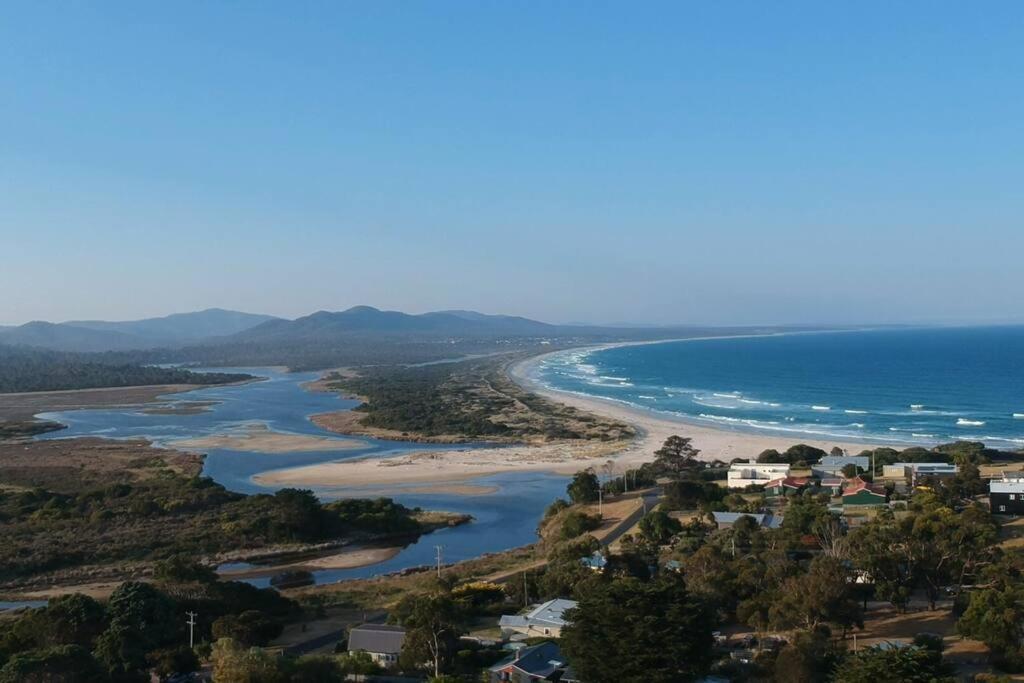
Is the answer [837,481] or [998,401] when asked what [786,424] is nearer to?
[998,401]

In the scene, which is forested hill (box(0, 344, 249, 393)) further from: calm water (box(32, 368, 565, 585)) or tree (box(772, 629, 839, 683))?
tree (box(772, 629, 839, 683))

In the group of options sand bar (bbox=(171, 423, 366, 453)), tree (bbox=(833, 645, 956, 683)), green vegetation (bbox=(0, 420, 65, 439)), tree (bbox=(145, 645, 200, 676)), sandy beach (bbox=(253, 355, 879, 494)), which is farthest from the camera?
green vegetation (bbox=(0, 420, 65, 439))

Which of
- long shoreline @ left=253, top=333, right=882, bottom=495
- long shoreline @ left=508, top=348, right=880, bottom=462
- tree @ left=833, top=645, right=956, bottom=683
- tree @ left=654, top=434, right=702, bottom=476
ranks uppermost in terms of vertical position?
tree @ left=833, top=645, right=956, bottom=683

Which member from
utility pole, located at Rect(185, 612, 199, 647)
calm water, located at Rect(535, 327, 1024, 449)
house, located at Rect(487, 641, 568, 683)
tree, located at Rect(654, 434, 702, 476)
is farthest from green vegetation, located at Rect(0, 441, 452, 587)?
calm water, located at Rect(535, 327, 1024, 449)

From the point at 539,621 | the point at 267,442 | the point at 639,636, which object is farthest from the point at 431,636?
the point at 267,442

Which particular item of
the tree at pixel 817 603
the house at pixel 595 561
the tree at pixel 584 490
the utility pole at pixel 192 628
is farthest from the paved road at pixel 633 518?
the utility pole at pixel 192 628

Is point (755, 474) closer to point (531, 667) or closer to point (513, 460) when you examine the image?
point (513, 460)

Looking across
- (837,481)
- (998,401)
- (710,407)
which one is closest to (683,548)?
(837,481)
